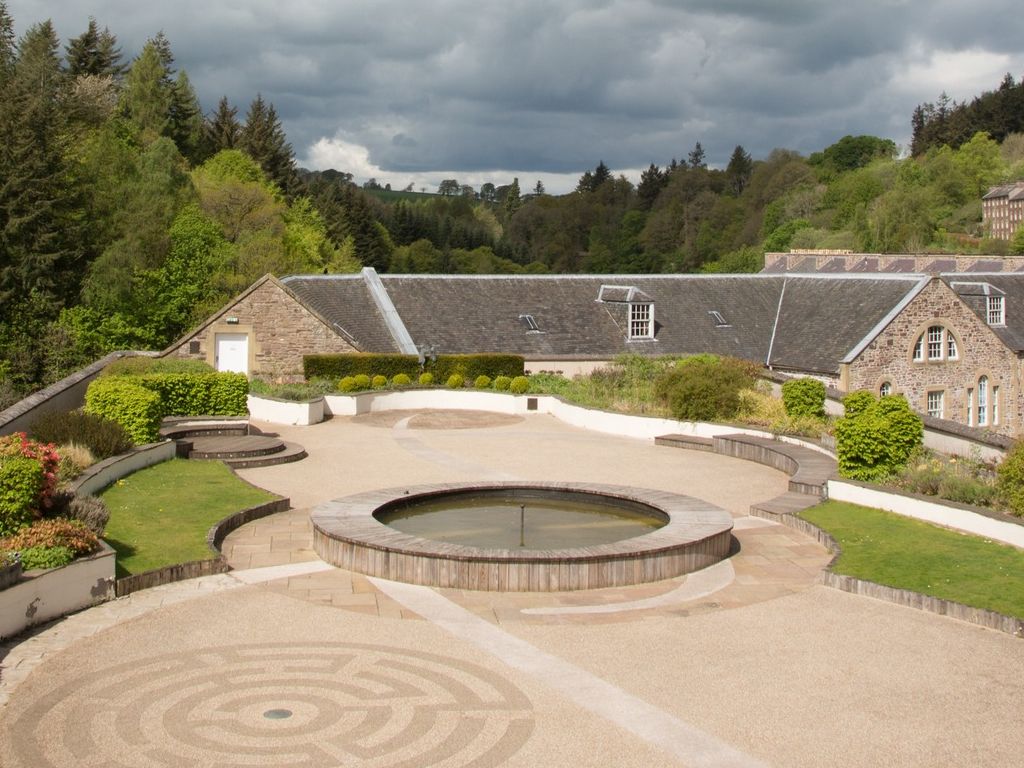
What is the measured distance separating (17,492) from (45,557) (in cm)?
139

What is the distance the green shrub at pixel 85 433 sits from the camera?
19344 mm

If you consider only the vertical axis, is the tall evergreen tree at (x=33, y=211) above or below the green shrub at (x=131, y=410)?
above

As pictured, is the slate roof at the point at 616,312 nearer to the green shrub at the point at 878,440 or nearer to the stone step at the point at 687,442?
the stone step at the point at 687,442

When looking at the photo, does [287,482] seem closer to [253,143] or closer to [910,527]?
[910,527]

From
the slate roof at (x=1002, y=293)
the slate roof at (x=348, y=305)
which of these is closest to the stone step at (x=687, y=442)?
the slate roof at (x=348, y=305)

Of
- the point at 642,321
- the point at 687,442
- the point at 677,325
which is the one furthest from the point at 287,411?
the point at 677,325

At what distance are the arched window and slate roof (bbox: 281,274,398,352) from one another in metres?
18.2

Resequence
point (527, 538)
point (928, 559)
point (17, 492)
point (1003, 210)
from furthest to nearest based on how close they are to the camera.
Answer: point (1003, 210) → point (527, 538) → point (928, 559) → point (17, 492)

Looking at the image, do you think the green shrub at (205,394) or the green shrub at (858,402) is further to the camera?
the green shrub at (205,394)

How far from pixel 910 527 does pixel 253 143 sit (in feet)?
215

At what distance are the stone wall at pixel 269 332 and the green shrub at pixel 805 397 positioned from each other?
52.6 ft

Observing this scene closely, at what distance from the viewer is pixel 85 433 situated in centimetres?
1950

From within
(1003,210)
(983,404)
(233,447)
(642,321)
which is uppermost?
(1003,210)

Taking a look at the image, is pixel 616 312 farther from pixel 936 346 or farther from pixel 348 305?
pixel 936 346
